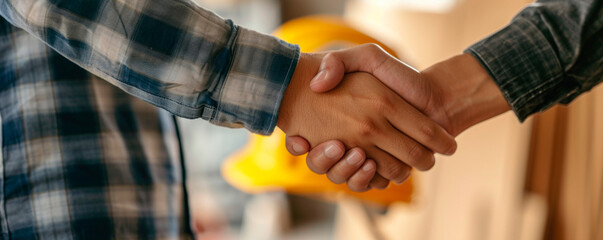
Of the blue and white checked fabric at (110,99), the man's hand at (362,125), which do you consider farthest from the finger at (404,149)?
the blue and white checked fabric at (110,99)

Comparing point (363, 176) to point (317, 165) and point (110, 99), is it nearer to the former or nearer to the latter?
point (317, 165)

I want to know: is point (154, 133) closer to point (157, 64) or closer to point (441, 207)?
point (157, 64)

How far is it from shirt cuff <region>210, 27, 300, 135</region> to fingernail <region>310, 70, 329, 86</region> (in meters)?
0.05

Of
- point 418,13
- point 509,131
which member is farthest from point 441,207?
point 418,13

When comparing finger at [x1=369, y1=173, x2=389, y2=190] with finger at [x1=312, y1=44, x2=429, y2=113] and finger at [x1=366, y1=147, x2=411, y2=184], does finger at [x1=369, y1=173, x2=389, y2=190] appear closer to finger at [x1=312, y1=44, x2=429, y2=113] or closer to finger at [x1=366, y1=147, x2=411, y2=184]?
finger at [x1=366, y1=147, x2=411, y2=184]

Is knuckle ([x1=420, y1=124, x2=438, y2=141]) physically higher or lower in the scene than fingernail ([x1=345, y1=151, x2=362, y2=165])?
higher

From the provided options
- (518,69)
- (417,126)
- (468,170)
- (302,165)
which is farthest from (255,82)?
(468,170)

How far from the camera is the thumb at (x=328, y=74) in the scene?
0.93 meters

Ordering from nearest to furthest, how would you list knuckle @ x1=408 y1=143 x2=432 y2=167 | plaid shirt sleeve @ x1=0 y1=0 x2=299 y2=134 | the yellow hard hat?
plaid shirt sleeve @ x1=0 y1=0 x2=299 y2=134, knuckle @ x1=408 y1=143 x2=432 y2=167, the yellow hard hat

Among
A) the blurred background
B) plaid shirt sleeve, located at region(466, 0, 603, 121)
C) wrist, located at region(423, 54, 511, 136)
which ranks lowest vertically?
the blurred background

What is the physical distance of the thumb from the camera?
93 centimetres

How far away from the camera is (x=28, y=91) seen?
2.95 feet

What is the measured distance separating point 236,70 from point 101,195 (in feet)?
0.96

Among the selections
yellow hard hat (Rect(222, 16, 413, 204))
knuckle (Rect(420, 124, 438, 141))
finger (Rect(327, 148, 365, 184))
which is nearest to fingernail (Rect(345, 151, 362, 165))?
finger (Rect(327, 148, 365, 184))
